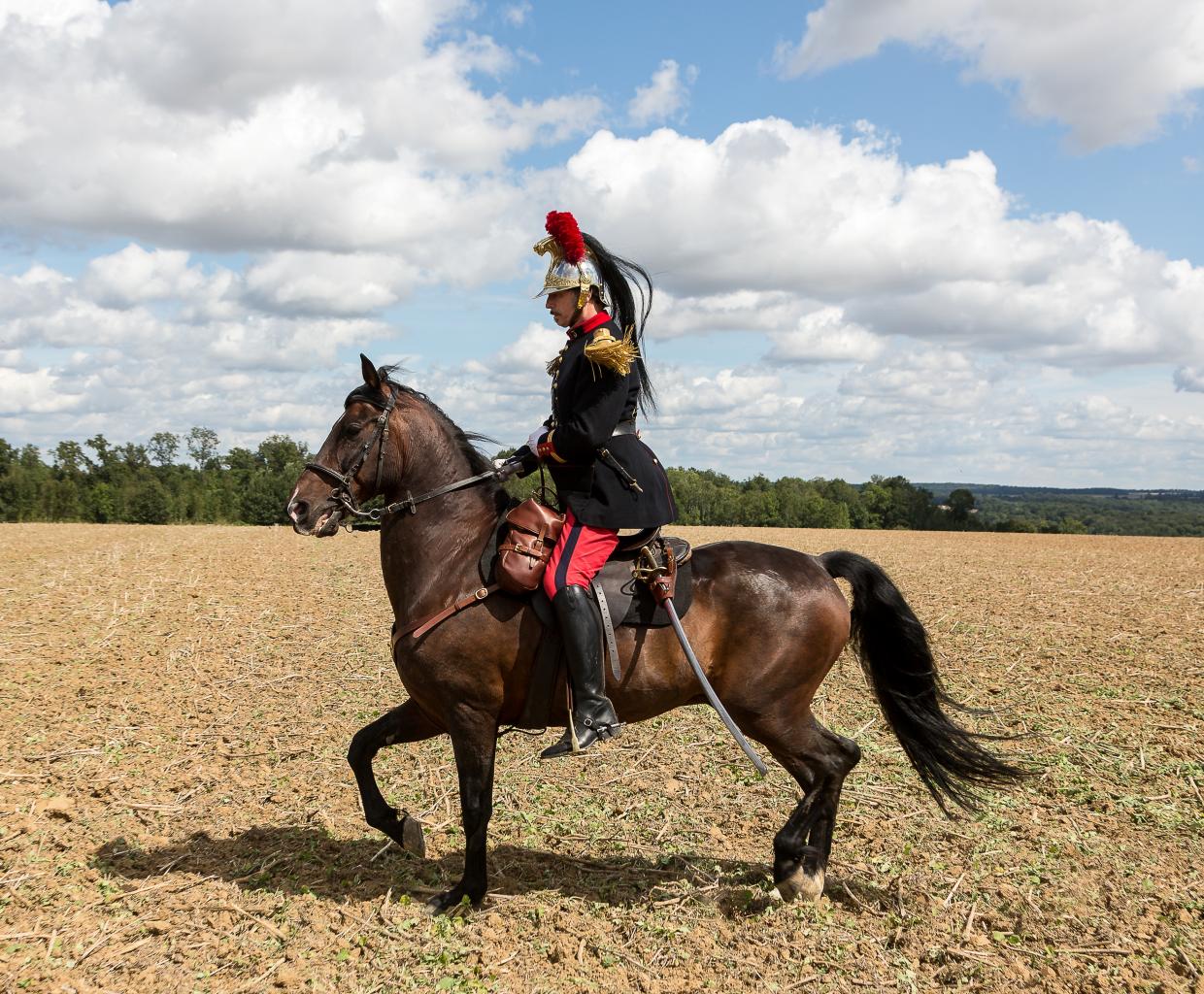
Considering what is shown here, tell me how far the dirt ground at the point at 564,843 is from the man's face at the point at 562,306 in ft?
11.0

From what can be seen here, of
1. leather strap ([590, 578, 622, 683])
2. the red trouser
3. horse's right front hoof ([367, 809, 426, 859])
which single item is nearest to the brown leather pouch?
the red trouser

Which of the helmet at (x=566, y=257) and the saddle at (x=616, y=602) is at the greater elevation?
the helmet at (x=566, y=257)

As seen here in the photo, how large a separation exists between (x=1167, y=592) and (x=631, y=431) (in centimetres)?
1378

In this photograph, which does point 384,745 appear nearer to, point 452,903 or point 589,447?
point 452,903

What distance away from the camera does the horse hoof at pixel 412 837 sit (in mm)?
5793

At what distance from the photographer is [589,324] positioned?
5.14 metres

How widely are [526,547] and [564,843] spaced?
2.31m

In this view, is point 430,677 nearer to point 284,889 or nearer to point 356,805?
point 284,889

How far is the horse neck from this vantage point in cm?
523

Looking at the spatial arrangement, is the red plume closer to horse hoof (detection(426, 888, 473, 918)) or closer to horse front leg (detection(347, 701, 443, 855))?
horse front leg (detection(347, 701, 443, 855))

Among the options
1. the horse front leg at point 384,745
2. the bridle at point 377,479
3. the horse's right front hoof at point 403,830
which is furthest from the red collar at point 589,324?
the horse's right front hoof at point 403,830

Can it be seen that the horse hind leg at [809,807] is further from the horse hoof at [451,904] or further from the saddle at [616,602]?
the horse hoof at [451,904]

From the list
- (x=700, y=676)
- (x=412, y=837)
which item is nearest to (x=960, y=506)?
(x=700, y=676)

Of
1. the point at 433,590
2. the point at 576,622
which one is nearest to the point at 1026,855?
the point at 576,622
